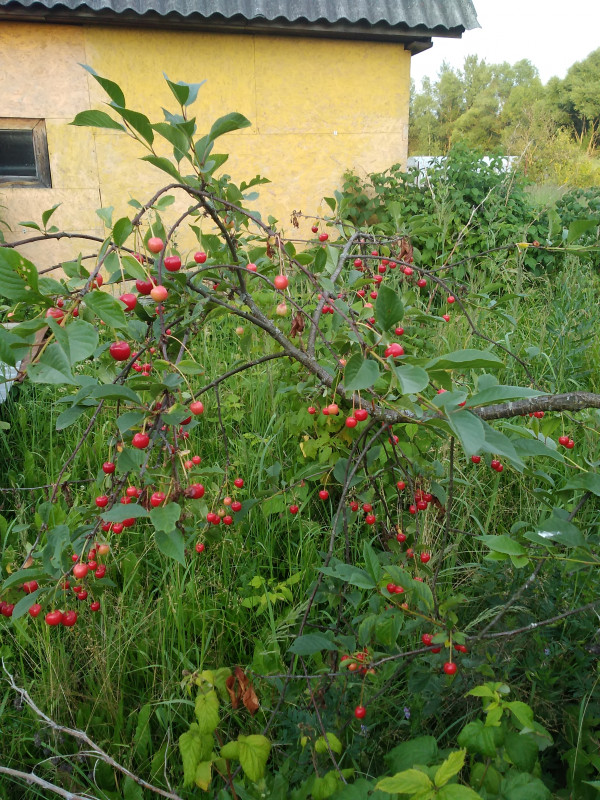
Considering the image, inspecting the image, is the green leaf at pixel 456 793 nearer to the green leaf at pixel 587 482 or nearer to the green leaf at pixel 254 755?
the green leaf at pixel 254 755

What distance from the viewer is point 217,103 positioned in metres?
5.31

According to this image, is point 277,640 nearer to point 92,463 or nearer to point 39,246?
point 92,463

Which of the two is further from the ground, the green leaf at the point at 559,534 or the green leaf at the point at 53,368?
the green leaf at the point at 53,368

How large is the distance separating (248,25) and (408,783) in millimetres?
5554

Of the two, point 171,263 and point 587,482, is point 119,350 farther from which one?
point 587,482

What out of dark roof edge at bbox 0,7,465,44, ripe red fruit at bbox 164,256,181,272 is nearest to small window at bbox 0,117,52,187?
dark roof edge at bbox 0,7,465,44

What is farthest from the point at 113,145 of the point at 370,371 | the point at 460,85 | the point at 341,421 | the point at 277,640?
the point at 460,85

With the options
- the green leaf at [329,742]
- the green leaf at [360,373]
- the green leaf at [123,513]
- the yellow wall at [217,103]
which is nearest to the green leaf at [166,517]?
the green leaf at [123,513]

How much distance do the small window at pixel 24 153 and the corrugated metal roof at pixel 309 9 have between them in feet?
2.86

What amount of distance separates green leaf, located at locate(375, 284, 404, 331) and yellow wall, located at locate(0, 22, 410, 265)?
4870 mm

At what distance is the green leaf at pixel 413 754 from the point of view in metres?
1.23

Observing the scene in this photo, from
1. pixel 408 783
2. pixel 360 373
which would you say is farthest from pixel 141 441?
pixel 408 783

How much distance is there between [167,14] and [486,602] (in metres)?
4.98

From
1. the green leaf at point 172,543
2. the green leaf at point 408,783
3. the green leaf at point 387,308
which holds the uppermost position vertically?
the green leaf at point 387,308
